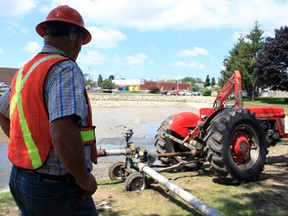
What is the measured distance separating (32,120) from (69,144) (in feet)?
0.98

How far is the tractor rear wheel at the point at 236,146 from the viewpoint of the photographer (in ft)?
19.7

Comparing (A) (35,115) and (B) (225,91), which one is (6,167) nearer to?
(B) (225,91)

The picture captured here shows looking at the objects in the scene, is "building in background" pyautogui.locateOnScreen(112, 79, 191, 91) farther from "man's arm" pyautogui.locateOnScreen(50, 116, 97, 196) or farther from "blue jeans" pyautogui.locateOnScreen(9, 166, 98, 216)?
"man's arm" pyautogui.locateOnScreen(50, 116, 97, 196)

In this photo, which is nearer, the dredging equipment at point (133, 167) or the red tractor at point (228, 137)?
the dredging equipment at point (133, 167)

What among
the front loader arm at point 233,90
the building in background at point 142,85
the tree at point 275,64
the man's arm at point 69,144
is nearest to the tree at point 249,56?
the tree at point 275,64

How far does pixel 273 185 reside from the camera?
6.17 meters

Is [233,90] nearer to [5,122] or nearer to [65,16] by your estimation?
[5,122]

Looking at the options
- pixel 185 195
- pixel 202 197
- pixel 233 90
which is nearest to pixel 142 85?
pixel 233 90

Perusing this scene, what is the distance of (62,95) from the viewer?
6.93 feet

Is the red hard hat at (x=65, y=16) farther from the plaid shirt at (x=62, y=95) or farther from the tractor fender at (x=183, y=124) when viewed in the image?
the tractor fender at (x=183, y=124)

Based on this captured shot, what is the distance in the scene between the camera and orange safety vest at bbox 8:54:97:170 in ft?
7.06

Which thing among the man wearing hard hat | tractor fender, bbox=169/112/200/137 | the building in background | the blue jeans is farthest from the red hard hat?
the building in background

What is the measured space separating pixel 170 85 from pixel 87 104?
434ft

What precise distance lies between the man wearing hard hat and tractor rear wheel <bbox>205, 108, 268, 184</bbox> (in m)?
3.95
